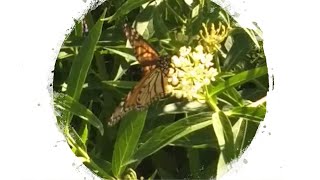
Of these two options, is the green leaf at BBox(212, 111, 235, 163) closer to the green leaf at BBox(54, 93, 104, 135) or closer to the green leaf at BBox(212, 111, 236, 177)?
the green leaf at BBox(212, 111, 236, 177)

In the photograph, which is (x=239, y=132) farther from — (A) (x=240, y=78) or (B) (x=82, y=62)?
(B) (x=82, y=62)

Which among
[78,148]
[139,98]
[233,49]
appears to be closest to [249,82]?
[233,49]

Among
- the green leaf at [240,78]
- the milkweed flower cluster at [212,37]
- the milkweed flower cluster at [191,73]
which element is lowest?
the green leaf at [240,78]

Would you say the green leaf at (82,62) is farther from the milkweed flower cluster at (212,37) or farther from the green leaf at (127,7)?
the milkweed flower cluster at (212,37)

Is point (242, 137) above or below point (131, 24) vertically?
below

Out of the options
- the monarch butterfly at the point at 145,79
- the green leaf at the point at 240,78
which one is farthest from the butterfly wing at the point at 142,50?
the green leaf at the point at 240,78

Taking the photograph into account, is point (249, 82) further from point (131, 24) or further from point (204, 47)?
point (131, 24)

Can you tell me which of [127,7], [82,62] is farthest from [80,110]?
[127,7]
